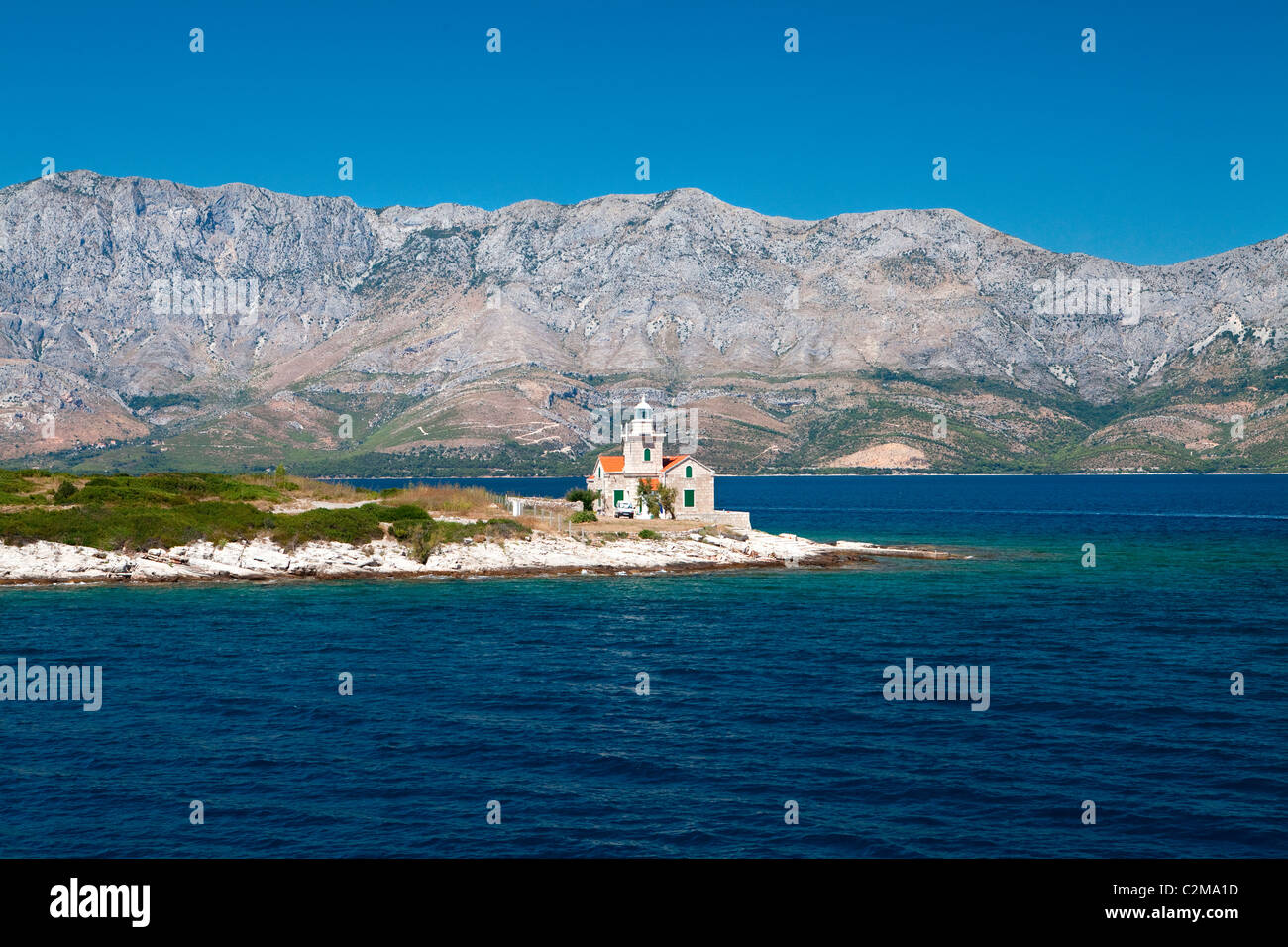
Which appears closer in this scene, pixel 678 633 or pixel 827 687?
pixel 827 687

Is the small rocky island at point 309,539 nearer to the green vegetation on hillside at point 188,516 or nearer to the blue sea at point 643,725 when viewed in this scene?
the green vegetation on hillside at point 188,516

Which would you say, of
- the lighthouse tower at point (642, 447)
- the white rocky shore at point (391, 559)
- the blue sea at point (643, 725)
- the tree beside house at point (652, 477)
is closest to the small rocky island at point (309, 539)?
the white rocky shore at point (391, 559)

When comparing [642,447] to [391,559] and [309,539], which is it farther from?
[309,539]

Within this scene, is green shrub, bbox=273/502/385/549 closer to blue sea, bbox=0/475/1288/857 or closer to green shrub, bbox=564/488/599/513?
blue sea, bbox=0/475/1288/857

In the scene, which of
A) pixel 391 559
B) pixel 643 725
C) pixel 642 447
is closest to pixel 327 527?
pixel 391 559

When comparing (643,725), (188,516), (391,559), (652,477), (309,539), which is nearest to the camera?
(643,725)
